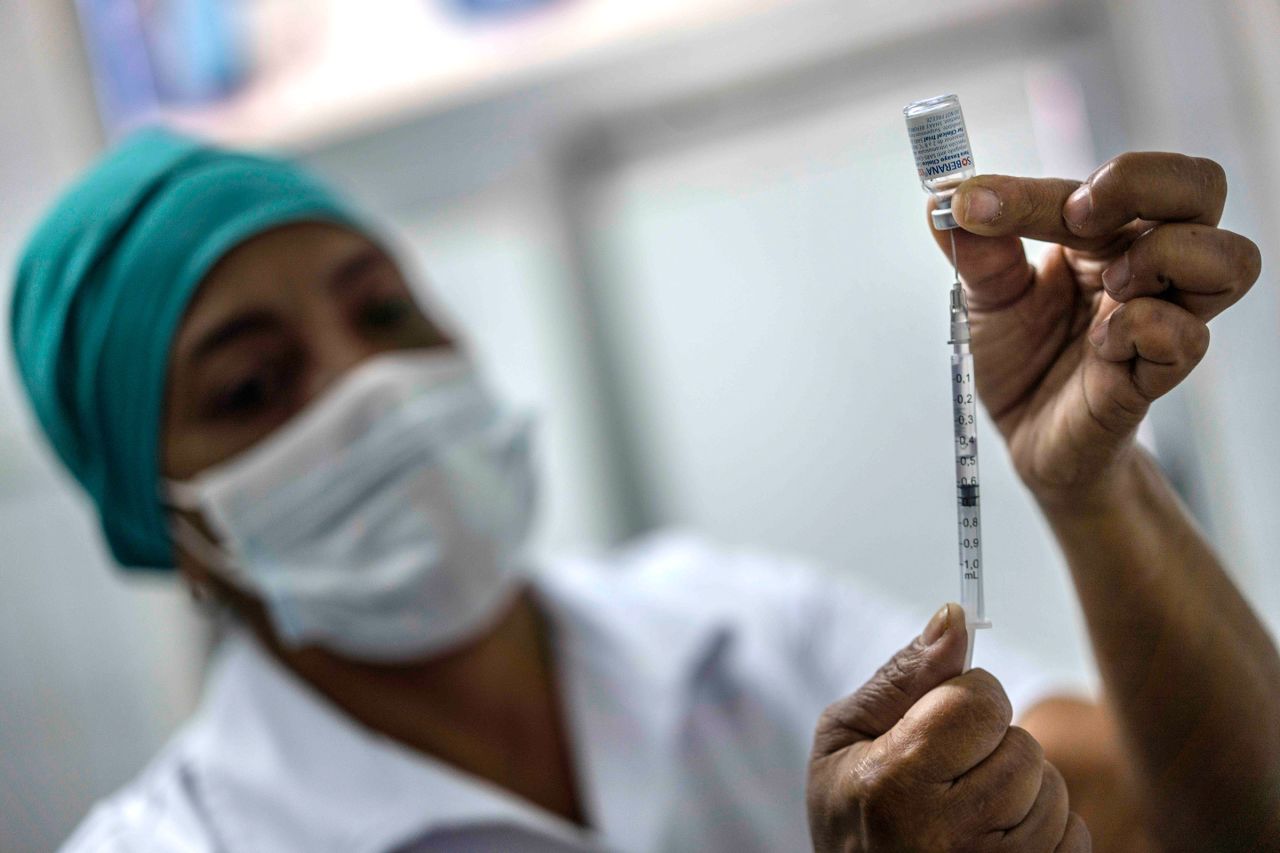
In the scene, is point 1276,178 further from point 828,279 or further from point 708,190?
point 708,190

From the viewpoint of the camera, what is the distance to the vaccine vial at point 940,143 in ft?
1.51

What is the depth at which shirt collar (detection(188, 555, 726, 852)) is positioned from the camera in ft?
2.83

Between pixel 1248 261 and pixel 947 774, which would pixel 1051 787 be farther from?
pixel 1248 261

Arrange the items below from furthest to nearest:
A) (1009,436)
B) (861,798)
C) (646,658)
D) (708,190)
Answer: (708,190)
(646,658)
(1009,436)
(861,798)

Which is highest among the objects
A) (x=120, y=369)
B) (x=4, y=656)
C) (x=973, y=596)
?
(x=120, y=369)

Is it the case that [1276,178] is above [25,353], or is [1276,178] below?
below

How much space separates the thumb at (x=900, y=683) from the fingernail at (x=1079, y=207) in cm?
19

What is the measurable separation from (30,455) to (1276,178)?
1.73 m

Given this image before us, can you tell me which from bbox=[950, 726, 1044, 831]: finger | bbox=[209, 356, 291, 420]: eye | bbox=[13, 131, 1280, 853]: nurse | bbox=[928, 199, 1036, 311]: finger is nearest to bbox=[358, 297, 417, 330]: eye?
bbox=[13, 131, 1280, 853]: nurse

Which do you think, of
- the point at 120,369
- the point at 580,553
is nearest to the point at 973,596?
the point at 120,369

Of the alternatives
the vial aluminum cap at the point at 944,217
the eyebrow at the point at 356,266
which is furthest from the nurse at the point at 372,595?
the vial aluminum cap at the point at 944,217

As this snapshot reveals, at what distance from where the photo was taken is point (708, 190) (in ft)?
6.08

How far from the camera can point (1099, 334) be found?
0.48 m

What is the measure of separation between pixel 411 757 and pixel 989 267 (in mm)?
683
